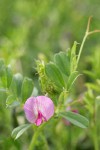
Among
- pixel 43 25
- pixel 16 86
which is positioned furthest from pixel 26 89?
pixel 43 25

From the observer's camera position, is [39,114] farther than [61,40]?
No

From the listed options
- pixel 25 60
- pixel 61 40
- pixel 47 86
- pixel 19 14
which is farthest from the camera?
pixel 19 14

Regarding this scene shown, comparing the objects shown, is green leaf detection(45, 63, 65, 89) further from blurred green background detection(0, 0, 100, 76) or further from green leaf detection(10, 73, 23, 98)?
blurred green background detection(0, 0, 100, 76)

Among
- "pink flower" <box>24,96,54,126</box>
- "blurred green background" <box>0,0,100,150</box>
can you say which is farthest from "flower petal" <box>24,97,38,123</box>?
"blurred green background" <box>0,0,100,150</box>

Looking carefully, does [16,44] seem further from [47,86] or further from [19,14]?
[47,86]

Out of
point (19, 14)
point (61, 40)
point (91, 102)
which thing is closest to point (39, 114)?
point (91, 102)

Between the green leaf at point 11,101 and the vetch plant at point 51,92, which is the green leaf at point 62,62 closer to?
the vetch plant at point 51,92

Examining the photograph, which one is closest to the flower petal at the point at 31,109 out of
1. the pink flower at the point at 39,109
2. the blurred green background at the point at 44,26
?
the pink flower at the point at 39,109
